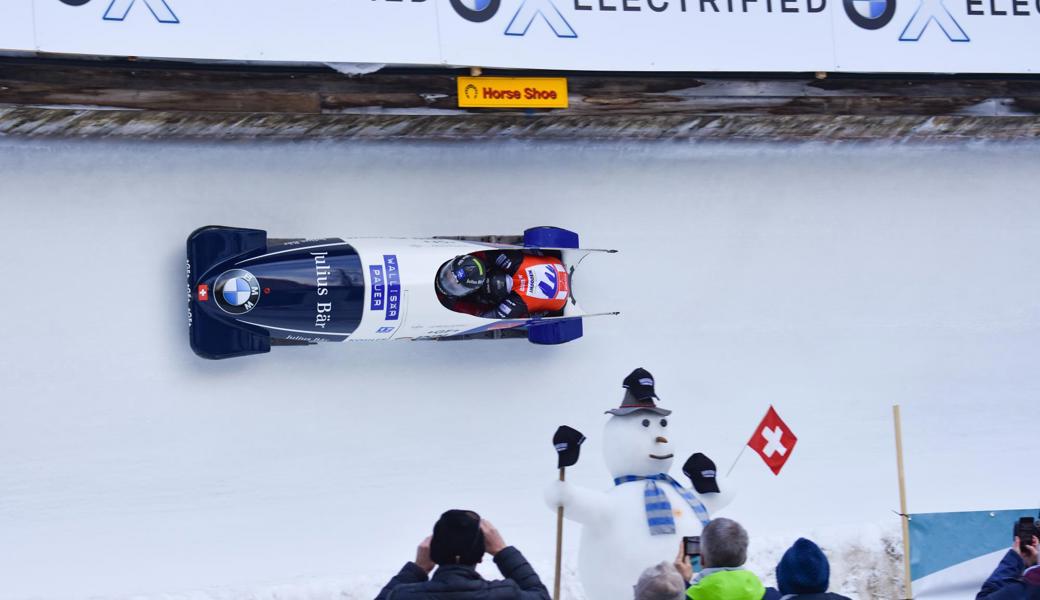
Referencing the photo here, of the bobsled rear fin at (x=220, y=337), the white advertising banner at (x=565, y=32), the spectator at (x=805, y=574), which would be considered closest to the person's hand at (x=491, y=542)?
the spectator at (x=805, y=574)

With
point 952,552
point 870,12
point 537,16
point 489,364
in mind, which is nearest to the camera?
point 952,552

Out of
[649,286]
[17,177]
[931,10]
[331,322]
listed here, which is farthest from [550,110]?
[17,177]

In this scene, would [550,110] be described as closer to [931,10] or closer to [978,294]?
[931,10]

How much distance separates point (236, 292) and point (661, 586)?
3121 millimetres

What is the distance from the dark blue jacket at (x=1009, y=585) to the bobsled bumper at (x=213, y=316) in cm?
352

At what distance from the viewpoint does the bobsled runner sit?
6.26 m

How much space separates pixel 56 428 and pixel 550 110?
3011 mm

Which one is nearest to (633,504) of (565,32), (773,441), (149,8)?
(773,441)

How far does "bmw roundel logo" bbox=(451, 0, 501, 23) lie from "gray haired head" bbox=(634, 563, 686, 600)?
3573 millimetres

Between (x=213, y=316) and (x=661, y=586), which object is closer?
(x=661, y=586)

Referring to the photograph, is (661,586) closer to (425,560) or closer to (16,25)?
(425,560)

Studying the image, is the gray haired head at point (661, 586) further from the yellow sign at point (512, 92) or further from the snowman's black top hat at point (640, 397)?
the yellow sign at point (512, 92)

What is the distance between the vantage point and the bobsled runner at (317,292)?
6.26 m

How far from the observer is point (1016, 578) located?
4785 millimetres
